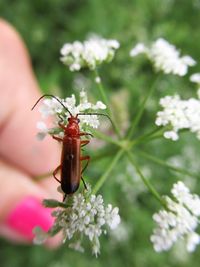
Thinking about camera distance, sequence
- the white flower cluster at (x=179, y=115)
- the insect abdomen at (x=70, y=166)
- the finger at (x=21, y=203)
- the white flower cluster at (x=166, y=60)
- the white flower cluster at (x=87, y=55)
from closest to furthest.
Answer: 1. the insect abdomen at (x=70, y=166)
2. the white flower cluster at (x=179, y=115)
3. the white flower cluster at (x=87, y=55)
4. the white flower cluster at (x=166, y=60)
5. the finger at (x=21, y=203)

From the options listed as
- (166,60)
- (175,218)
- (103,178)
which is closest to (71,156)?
(103,178)

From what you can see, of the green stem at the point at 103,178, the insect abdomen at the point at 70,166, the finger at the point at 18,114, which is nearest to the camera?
the insect abdomen at the point at 70,166

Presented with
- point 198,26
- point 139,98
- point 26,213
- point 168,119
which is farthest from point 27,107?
point 198,26

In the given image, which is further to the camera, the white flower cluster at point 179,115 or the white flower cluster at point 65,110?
the white flower cluster at point 179,115

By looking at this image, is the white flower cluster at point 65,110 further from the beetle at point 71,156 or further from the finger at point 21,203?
the finger at point 21,203

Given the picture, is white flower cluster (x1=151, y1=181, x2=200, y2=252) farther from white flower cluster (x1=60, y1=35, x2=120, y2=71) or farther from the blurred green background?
the blurred green background

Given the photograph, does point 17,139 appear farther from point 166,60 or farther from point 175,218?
point 175,218

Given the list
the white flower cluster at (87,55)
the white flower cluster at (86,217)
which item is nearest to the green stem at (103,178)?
the white flower cluster at (86,217)
